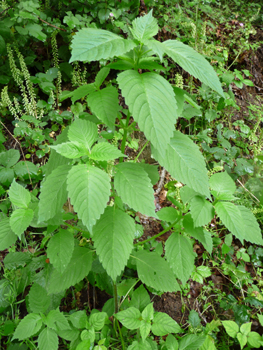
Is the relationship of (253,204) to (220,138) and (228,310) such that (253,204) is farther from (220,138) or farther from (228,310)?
(228,310)

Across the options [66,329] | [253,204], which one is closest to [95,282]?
[66,329]

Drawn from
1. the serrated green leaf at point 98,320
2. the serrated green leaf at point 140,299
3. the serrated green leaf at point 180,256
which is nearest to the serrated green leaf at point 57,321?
the serrated green leaf at point 98,320

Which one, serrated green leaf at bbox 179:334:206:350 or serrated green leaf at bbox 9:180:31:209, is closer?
serrated green leaf at bbox 9:180:31:209

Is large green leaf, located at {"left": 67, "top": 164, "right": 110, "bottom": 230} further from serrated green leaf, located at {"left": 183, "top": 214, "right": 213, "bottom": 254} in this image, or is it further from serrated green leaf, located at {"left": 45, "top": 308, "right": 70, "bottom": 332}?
serrated green leaf, located at {"left": 45, "top": 308, "right": 70, "bottom": 332}

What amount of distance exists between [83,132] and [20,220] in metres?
0.57

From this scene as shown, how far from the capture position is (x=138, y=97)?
93 centimetres

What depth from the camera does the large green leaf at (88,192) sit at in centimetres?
87

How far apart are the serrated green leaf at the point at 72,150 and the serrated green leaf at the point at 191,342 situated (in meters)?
1.39

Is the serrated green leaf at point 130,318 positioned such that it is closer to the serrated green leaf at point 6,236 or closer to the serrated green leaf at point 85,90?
the serrated green leaf at point 6,236

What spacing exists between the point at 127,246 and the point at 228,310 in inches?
60.4

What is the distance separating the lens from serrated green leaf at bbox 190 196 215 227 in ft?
3.88

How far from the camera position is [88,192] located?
2.95 ft

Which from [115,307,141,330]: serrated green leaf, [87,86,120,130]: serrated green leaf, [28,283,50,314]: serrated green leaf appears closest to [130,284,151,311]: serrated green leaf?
[115,307,141,330]: serrated green leaf

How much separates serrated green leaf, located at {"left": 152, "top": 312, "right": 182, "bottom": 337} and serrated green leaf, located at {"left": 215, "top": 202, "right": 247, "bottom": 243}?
76 centimetres
